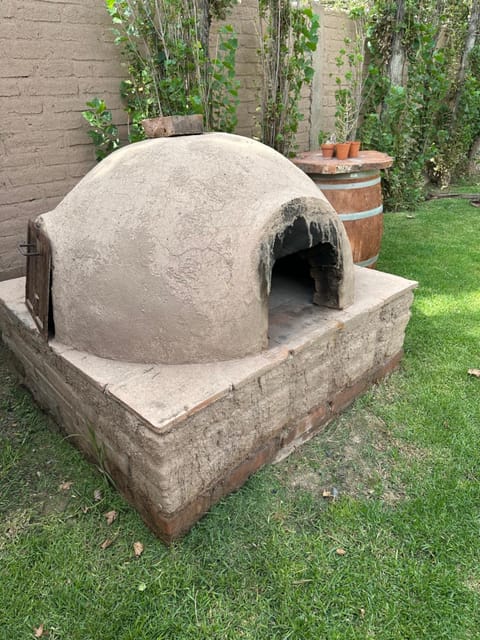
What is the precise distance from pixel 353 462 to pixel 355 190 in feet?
7.53

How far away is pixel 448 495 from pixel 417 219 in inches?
194

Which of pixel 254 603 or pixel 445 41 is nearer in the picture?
pixel 254 603

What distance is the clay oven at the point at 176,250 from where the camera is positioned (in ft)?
6.66

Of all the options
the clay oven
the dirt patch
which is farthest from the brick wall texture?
the dirt patch

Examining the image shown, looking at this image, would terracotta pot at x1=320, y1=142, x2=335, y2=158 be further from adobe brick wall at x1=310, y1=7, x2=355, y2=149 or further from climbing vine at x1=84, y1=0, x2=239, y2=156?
adobe brick wall at x1=310, y1=7, x2=355, y2=149

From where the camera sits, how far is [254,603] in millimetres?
1823

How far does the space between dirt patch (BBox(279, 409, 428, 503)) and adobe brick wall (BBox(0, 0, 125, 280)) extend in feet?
8.56

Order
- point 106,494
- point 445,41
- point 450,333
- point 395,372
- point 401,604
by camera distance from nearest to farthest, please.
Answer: point 401,604 → point 106,494 → point 395,372 → point 450,333 → point 445,41

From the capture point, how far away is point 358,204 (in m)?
3.84

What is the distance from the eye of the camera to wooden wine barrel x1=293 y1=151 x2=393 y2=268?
12.2 feet

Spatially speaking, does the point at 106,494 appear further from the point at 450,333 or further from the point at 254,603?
the point at 450,333

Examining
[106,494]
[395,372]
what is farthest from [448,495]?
[106,494]

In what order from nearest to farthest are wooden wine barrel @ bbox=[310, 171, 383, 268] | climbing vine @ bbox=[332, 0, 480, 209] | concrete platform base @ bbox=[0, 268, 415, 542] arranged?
concrete platform base @ bbox=[0, 268, 415, 542]
wooden wine barrel @ bbox=[310, 171, 383, 268]
climbing vine @ bbox=[332, 0, 480, 209]

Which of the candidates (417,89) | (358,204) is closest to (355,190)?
(358,204)
